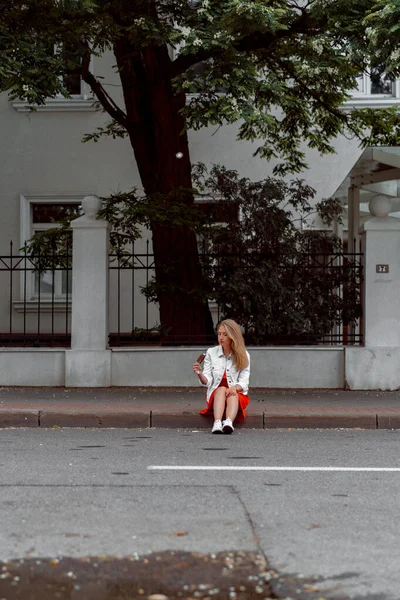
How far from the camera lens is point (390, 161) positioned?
13945mm

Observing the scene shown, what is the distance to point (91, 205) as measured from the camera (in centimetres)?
1357

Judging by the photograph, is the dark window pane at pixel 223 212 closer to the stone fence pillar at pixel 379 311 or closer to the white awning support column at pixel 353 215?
the stone fence pillar at pixel 379 311

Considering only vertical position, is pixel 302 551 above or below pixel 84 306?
below

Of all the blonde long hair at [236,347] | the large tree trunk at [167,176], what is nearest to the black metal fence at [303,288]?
the large tree trunk at [167,176]

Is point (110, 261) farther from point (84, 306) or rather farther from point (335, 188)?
point (335, 188)

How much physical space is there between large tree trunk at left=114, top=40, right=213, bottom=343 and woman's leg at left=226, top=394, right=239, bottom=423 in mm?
3842

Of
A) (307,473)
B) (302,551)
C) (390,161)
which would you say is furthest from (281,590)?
(390,161)

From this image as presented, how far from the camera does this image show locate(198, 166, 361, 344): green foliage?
13.6 meters

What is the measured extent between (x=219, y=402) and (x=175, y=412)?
100 centimetres

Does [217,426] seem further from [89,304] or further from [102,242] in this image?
[102,242]

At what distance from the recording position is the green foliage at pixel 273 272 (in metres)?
13.6

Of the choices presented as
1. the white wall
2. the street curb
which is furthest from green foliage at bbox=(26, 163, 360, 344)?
the street curb

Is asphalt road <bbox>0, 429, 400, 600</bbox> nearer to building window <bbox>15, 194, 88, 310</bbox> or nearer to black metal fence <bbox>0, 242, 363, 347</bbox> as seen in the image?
black metal fence <bbox>0, 242, 363, 347</bbox>

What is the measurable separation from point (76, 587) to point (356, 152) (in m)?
16.7
